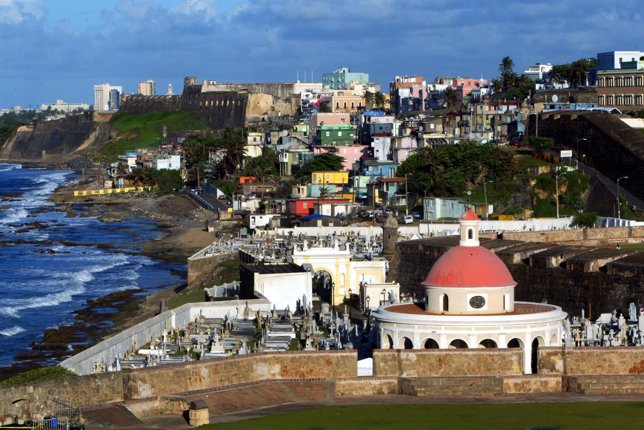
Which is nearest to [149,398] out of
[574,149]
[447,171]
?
[447,171]

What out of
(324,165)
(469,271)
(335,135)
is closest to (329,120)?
(335,135)

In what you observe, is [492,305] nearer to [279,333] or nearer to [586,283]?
[279,333]

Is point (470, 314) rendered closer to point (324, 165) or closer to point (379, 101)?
point (324, 165)

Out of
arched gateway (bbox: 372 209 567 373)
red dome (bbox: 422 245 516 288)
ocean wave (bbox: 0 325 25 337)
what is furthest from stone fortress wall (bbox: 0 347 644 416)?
ocean wave (bbox: 0 325 25 337)

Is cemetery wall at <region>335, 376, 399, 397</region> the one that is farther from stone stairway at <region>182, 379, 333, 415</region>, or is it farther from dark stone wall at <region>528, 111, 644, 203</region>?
dark stone wall at <region>528, 111, 644, 203</region>

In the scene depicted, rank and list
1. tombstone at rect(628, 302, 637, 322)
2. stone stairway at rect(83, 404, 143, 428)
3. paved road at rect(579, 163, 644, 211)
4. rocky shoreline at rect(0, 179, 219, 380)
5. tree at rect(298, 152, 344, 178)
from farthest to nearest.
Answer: tree at rect(298, 152, 344, 178) → paved road at rect(579, 163, 644, 211) → rocky shoreline at rect(0, 179, 219, 380) → tombstone at rect(628, 302, 637, 322) → stone stairway at rect(83, 404, 143, 428)

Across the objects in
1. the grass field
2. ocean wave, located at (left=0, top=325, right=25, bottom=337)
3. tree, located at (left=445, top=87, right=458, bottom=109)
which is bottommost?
ocean wave, located at (left=0, top=325, right=25, bottom=337)

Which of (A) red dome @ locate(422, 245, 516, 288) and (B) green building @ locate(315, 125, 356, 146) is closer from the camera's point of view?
(A) red dome @ locate(422, 245, 516, 288)
